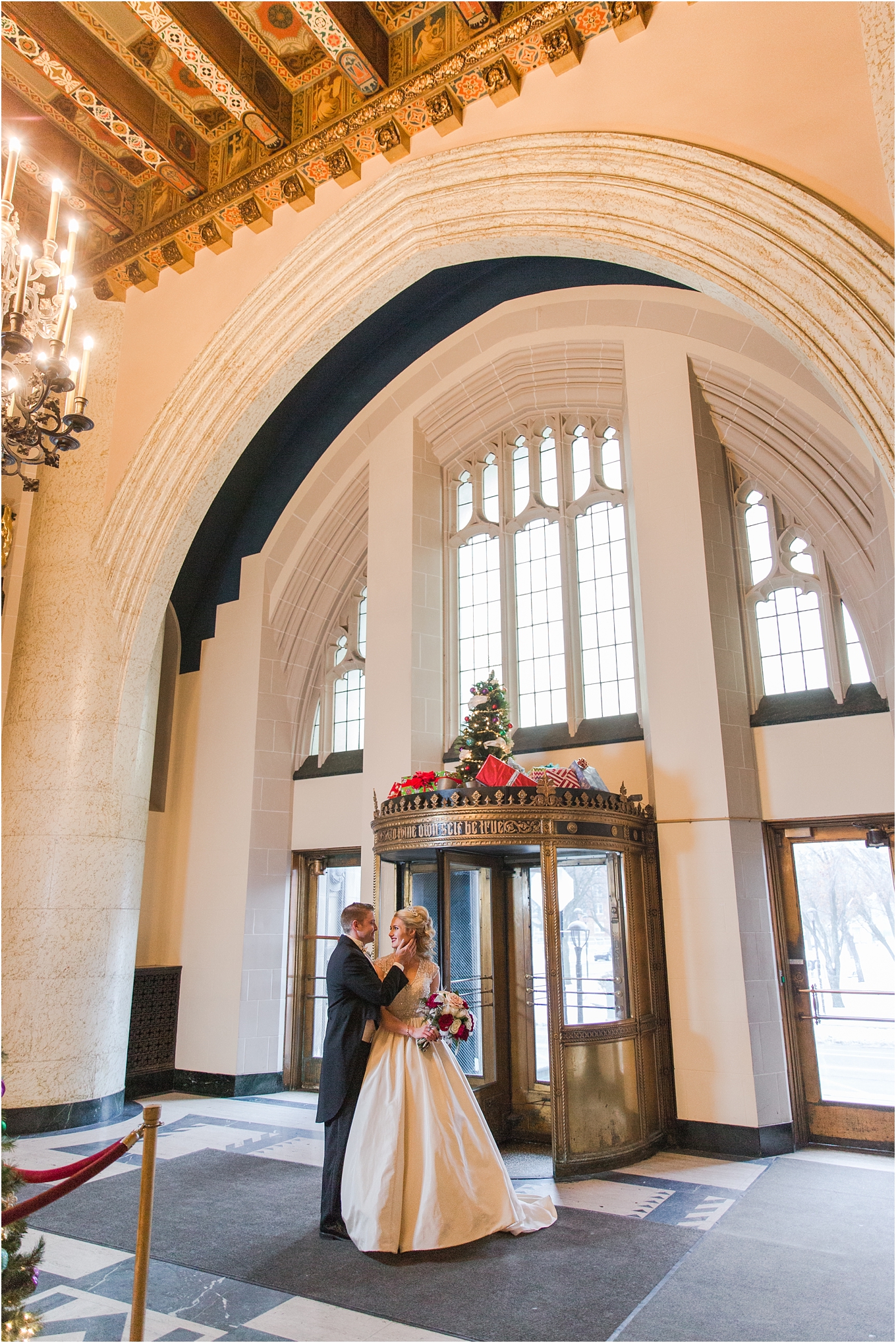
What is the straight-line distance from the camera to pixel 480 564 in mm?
9375

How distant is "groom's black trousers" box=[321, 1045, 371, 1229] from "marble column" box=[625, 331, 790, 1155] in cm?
A: 321

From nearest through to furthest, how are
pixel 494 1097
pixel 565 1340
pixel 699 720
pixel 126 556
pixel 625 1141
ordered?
pixel 565 1340, pixel 625 1141, pixel 494 1097, pixel 699 720, pixel 126 556

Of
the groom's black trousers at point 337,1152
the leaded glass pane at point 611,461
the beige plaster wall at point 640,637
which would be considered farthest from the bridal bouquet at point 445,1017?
the leaded glass pane at point 611,461

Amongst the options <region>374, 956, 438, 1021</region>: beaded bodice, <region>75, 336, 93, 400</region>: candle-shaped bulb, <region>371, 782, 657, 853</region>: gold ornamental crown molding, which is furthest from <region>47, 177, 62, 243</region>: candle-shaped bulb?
<region>374, 956, 438, 1021</region>: beaded bodice

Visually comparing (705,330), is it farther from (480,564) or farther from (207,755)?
(207,755)

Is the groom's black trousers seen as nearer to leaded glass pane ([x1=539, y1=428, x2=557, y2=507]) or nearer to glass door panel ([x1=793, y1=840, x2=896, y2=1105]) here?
glass door panel ([x1=793, y1=840, x2=896, y2=1105])

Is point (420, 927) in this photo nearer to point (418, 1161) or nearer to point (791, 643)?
point (418, 1161)

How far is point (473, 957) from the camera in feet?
21.8

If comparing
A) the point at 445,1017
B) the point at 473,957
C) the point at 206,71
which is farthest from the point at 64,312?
the point at 473,957

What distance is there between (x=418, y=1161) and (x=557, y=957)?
83.1 inches

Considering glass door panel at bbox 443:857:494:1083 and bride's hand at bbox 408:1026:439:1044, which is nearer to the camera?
bride's hand at bbox 408:1026:439:1044

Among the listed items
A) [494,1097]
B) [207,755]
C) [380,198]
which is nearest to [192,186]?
[380,198]

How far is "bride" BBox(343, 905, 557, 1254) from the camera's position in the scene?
13.7ft

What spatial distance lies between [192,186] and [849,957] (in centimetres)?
903
